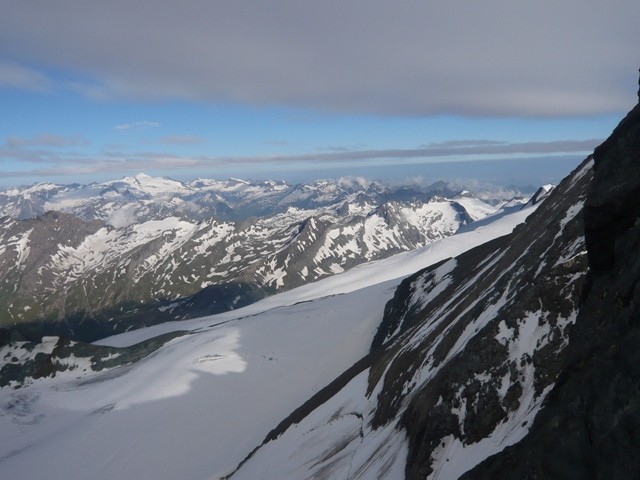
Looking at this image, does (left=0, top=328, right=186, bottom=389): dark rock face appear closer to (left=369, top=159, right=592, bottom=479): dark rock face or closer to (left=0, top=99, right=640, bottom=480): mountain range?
(left=0, top=99, right=640, bottom=480): mountain range

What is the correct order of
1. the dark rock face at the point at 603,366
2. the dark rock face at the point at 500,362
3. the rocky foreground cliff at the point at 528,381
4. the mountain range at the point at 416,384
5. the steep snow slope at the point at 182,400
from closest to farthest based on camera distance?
the dark rock face at the point at 603,366
the rocky foreground cliff at the point at 528,381
the mountain range at the point at 416,384
the dark rock face at the point at 500,362
the steep snow slope at the point at 182,400

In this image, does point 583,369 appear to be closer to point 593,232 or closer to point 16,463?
point 593,232

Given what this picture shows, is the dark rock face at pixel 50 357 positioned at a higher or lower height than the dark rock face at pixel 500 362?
lower

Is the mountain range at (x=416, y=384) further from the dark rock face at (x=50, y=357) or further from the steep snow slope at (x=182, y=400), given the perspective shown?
the dark rock face at (x=50, y=357)

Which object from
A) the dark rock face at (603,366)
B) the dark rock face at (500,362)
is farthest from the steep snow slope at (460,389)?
the dark rock face at (603,366)

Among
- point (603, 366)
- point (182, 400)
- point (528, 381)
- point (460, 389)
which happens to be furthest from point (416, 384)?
point (182, 400)

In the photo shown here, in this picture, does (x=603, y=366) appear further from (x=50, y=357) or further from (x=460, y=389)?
(x=50, y=357)

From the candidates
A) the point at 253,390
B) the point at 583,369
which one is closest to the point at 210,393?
the point at 253,390
